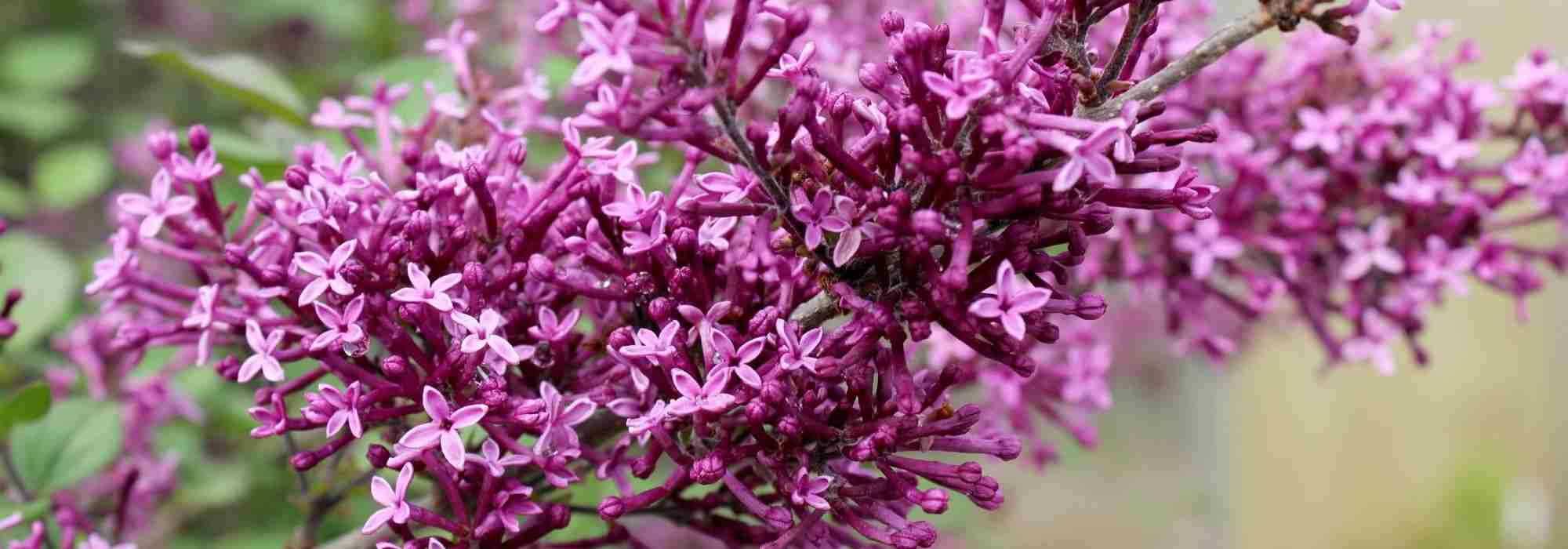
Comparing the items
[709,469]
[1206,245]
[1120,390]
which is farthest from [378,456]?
[1120,390]

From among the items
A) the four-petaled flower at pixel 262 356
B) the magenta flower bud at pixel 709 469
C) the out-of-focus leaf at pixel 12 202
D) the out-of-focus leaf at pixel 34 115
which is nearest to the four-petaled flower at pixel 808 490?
the magenta flower bud at pixel 709 469

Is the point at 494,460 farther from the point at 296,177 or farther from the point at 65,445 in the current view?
the point at 65,445

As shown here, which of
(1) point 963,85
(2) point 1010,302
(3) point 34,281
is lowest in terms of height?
(3) point 34,281

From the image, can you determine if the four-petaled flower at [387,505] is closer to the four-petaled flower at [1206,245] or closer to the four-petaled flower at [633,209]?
the four-petaled flower at [633,209]

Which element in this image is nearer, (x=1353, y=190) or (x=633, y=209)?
(x=633, y=209)

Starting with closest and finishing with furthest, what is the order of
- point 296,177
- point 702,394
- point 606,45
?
point 606,45
point 702,394
point 296,177

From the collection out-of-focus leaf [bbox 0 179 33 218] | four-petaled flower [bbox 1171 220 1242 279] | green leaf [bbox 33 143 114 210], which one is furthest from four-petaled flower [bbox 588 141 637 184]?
out-of-focus leaf [bbox 0 179 33 218]
